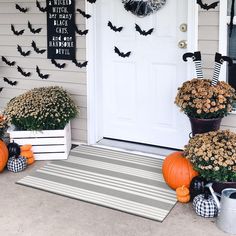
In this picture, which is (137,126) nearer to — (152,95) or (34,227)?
(152,95)

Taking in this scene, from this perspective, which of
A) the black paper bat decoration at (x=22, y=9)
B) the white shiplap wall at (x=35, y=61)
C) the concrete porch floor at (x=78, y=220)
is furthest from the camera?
the black paper bat decoration at (x=22, y=9)

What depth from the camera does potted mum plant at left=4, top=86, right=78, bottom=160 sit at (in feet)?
13.8

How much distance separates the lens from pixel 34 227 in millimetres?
3113

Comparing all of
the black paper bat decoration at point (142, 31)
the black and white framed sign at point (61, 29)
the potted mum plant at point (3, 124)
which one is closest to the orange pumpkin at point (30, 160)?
the potted mum plant at point (3, 124)

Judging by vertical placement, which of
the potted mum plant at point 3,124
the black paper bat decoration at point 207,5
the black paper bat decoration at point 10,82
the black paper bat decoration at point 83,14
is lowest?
the potted mum plant at point 3,124

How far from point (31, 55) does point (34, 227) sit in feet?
7.45

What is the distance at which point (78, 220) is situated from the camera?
3.19 metres

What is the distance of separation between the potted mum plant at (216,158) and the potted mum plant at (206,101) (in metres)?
0.28

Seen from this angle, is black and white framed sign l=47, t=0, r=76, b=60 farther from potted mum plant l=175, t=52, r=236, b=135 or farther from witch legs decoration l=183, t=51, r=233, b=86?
potted mum plant l=175, t=52, r=236, b=135

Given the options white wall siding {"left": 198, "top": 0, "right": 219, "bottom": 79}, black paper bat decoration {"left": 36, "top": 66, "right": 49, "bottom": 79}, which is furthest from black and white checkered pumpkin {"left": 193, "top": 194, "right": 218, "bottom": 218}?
black paper bat decoration {"left": 36, "top": 66, "right": 49, "bottom": 79}

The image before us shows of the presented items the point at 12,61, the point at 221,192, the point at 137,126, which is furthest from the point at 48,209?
the point at 12,61

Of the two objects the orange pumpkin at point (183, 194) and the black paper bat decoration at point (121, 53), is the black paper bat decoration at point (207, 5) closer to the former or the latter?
the black paper bat decoration at point (121, 53)

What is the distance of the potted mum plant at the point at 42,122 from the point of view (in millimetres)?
4203

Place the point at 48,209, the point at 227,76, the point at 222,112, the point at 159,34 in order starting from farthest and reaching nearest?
the point at 159,34 → the point at 227,76 → the point at 222,112 → the point at 48,209
